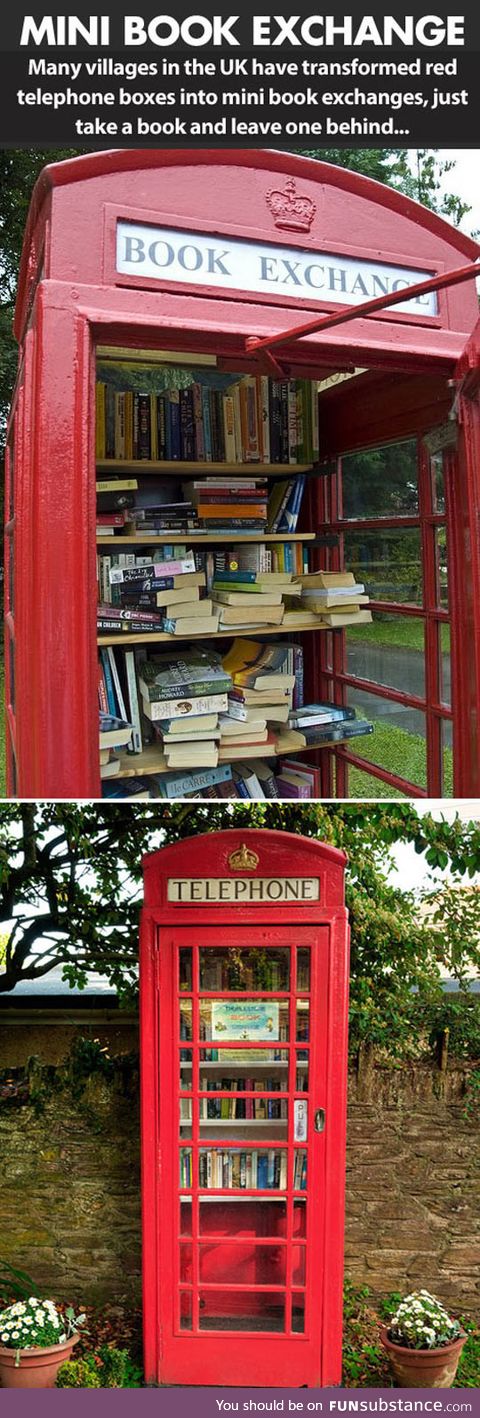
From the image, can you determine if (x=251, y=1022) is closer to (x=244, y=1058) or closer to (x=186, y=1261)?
(x=244, y=1058)

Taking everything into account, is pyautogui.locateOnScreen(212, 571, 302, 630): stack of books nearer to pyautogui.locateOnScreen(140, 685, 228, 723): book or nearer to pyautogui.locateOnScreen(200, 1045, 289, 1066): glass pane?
pyautogui.locateOnScreen(140, 685, 228, 723): book

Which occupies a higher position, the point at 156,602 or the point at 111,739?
the point at 156,602

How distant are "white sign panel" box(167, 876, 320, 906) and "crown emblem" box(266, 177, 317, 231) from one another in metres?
1.79

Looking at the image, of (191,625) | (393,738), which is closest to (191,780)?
(191,625)

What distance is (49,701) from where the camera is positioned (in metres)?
2.12

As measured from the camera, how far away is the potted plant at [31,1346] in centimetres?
338

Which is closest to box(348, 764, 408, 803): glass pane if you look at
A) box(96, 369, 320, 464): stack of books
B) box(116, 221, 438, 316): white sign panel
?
box(96, 369, 320, 464): stack of books

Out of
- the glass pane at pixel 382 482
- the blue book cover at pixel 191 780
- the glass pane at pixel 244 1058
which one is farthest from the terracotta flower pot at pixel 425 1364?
the glass pane at pixel 382 482

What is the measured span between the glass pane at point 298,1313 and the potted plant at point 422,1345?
0.31 metres

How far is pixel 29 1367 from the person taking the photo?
3377 mm

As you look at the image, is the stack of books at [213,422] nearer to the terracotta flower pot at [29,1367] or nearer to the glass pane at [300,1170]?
the glass pane at [300,1170]

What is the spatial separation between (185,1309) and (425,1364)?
0.79m

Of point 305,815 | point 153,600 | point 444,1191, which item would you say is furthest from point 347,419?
point 444,1191

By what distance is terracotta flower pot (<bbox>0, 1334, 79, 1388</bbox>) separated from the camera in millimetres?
3375
